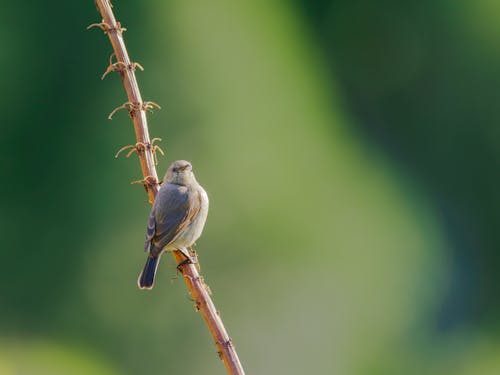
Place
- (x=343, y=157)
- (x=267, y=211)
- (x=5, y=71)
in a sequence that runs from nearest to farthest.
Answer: (x=5, y=71)
(x=267, y=211)
(x=343, y=157)

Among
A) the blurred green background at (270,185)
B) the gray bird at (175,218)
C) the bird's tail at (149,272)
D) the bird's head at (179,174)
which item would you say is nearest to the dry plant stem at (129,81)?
the bird's tail at (149,272)

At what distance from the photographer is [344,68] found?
5699mm

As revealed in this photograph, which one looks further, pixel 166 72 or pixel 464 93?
pixel 464 93

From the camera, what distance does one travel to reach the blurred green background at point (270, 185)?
4672 millimetres

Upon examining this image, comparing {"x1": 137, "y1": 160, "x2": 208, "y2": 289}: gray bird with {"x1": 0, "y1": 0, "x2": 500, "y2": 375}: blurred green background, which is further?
{"x1": 0, "y1": 0, "x2": 500, "y2": 375}: blurred green background

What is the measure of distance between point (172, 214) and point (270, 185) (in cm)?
199

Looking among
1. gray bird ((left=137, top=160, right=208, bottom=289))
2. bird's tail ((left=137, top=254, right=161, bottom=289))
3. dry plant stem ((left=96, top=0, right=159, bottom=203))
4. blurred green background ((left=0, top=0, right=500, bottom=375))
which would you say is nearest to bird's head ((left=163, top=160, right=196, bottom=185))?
gray bird ((left=137, top=160, right=208, bottom=289))

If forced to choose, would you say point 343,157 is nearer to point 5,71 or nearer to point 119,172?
point 119,172

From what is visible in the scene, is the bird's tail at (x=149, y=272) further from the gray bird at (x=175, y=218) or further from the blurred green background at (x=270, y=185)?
the blurred green background at (x=270, y=185)

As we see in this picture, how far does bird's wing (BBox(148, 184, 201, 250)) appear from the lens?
326 centimetres

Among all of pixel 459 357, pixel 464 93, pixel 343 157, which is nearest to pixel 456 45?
pixel 464 93

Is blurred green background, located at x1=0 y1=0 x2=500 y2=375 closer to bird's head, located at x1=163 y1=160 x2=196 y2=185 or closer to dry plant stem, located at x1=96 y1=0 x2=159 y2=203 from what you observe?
bird's head, located at x1=163 y1=160 x2=196 y2=185

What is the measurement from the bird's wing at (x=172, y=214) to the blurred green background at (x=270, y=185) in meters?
1.14

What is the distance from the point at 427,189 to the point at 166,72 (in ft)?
7.36
